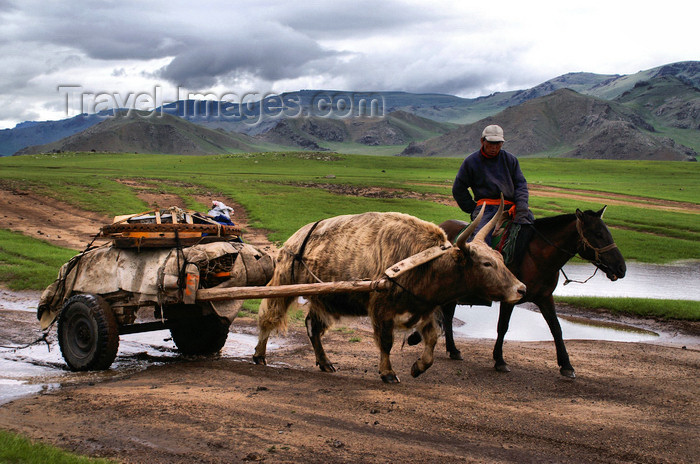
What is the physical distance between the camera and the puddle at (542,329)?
13.0 metres

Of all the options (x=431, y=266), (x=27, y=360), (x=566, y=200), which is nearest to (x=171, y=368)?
(x=27, y=360)

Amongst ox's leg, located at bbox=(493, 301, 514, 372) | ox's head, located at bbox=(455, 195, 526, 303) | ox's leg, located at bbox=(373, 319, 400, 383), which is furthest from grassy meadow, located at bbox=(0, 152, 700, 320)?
ox's head, located at bbox=(455, 195, 526, 303)

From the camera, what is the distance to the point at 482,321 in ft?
49.1

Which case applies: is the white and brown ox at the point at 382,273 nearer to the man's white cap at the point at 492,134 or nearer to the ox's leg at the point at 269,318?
the ox's leg at the point at 269,318

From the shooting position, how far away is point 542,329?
46.3 ft

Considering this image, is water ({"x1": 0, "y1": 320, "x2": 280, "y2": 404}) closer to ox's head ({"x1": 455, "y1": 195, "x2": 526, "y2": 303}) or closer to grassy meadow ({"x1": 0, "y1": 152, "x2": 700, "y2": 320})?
ox's head ({"x1": 455, "y1": 195, "x2": 526, "y2": 303})

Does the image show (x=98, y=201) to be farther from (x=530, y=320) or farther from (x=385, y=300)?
(x=385, y=300)

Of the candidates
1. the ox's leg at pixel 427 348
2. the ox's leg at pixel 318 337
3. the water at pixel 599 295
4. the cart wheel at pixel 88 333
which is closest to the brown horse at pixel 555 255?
the ox's leg at pixel 427 348

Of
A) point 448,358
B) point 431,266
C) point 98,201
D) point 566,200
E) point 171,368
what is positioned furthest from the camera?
point 566,200

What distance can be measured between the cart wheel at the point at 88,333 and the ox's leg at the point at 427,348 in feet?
12.8

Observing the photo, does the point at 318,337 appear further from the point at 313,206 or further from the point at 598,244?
the point at 313,206

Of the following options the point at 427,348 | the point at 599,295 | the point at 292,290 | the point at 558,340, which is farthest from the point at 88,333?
the point at 599,295

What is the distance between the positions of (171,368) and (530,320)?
9655mm

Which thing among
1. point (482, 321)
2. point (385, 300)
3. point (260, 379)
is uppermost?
point (385, 300)
